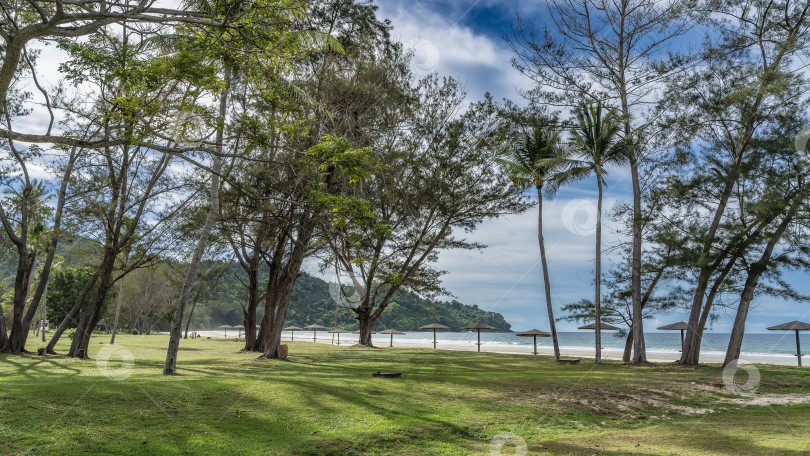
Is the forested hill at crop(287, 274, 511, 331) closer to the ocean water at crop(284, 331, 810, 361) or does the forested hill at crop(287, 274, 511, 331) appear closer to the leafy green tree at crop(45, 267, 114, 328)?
the ocean water at crop(284, 331, 810, 361)

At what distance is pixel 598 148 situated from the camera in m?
19.9

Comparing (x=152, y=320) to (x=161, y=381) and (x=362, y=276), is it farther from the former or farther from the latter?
(x=161, y=381)

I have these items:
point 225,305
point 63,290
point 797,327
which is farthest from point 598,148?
point 225,305

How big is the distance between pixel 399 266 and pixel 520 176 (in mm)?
8484

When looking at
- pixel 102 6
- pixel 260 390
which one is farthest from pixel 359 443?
pixel 102 6

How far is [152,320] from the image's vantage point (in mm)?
70250
